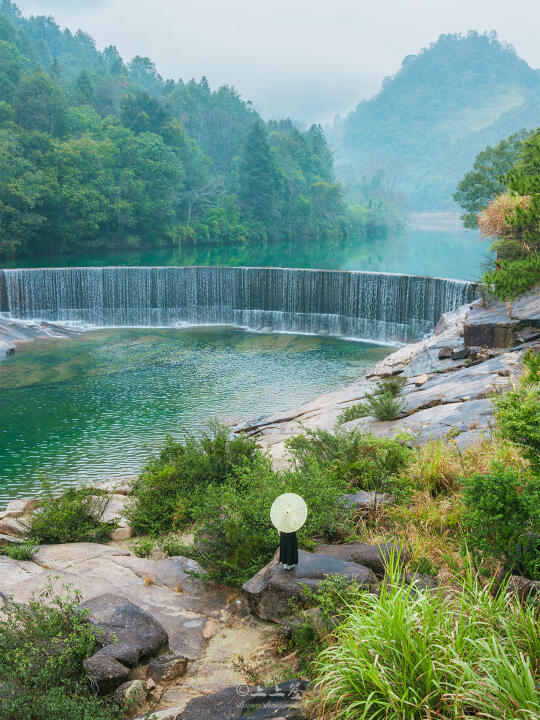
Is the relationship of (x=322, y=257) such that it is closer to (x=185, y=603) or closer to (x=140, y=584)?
(x=140, y=584)

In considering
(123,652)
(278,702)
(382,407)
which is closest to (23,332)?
(382,407)

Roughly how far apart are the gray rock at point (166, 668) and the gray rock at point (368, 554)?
4.24 feet

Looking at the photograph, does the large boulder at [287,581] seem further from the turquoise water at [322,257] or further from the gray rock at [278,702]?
the turquoise water at [322,257]

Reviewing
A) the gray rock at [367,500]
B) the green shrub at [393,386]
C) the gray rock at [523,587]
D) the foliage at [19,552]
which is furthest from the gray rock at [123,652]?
the green shrub at [393,386]

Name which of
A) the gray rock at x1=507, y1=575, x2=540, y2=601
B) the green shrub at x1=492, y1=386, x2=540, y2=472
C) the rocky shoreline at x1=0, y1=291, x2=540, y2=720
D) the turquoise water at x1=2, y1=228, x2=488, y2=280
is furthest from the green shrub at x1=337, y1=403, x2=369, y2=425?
the turquoise water at x1=2, y1=228, x2=488, y2=280

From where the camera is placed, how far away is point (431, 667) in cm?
262

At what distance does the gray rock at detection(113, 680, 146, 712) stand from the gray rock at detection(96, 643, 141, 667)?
17 cm

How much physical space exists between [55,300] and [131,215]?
17366 millimetres

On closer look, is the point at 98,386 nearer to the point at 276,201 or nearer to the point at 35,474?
the point at 35,474

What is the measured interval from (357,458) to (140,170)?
3822 centimetres

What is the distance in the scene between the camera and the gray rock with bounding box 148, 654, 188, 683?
3.33m

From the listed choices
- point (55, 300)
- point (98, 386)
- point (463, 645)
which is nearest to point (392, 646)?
point (463, 645)

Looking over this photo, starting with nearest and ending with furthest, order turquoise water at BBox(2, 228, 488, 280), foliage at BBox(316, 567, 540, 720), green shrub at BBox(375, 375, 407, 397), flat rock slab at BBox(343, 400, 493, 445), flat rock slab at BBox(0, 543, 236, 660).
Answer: foliage at BBox(316, 567, 540, 720) < flat rock slab at BBox(0, 543, 236, 660) < flat rock slab at BBox(343, 400, 493, 445) < green shrub at BBox(375, 375, 407, 397) < turquoise water at BBox(2, 228, 488, 280)

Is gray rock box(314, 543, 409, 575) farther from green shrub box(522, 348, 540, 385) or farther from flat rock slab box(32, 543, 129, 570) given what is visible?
green shrub box(522, 348, 540, 385)
